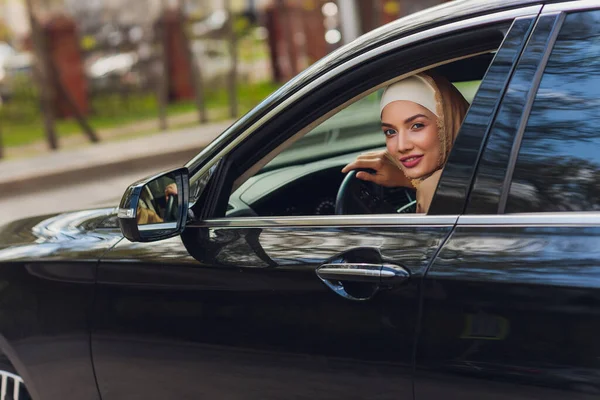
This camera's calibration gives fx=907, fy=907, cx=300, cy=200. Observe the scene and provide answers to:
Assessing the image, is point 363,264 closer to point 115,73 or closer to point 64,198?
point 64,198

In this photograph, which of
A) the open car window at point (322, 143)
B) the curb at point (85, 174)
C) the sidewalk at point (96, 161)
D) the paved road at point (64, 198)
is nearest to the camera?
the open car window at point (322, 143)

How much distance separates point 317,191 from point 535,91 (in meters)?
1.10

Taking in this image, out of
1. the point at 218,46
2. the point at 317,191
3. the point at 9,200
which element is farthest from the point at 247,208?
the point at 218,46

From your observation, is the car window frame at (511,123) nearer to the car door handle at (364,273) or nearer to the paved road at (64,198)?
the car door handle at (364,273)

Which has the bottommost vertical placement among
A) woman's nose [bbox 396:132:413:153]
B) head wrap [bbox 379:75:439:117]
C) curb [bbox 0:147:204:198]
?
curb [bbox 0:147:204:198]

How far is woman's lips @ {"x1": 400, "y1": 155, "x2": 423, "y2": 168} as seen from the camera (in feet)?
7.64

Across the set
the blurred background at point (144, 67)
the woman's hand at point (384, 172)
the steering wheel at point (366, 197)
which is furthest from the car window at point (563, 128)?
the blurred background at point (144, 67)

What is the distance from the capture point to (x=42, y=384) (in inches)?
101

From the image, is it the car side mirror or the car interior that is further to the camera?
the car interior

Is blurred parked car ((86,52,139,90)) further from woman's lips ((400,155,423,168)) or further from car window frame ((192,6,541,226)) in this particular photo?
woman's lips ((400,155,423,168))

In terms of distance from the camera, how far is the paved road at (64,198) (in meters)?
9.05

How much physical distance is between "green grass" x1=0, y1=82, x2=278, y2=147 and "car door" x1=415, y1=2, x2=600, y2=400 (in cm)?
1389

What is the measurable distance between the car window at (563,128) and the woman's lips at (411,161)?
0.48 meters

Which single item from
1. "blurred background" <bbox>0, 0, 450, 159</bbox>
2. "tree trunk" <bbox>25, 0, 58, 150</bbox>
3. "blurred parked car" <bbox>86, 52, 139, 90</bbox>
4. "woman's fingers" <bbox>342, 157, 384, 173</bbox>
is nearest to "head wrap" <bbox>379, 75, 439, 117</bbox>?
"woman's fingers" <bbox>342, 157, 384, 173</bbox>
